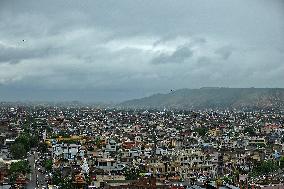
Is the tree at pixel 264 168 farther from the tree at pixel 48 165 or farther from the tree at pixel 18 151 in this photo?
the tree at pixel 18 151

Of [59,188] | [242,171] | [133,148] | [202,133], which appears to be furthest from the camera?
[202,133]

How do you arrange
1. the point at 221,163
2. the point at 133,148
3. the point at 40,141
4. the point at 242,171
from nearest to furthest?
the point at 242,171, the point at 221,163, the point at 133,148, the point at 40,141

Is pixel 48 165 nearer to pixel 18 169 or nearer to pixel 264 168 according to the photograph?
pixel 18 169

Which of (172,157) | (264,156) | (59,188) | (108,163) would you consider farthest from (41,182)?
(264,156)

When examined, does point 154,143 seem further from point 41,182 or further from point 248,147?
point 41,182

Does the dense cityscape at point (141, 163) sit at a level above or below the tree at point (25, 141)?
below

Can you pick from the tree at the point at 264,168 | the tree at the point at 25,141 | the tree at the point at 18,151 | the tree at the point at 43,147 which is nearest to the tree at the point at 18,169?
the tree at the point at 18,151

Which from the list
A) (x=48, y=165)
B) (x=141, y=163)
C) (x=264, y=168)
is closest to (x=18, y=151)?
(x=48, y=165)

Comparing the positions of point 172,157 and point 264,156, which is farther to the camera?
point 264,156
